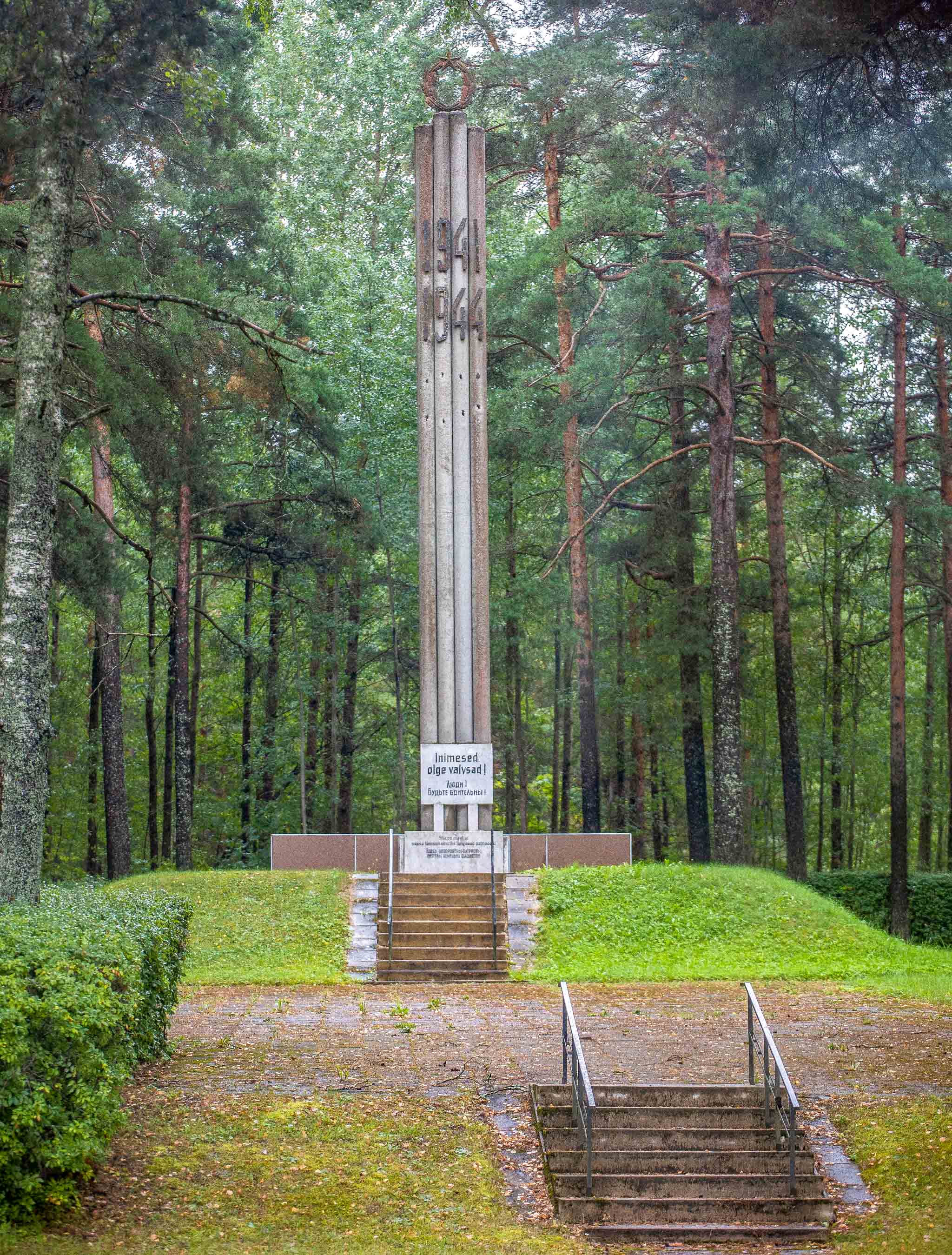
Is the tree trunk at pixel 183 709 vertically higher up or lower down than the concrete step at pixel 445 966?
higher up

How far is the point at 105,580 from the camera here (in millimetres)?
16453

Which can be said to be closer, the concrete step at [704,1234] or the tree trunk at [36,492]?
the concrete step at [704,1234]

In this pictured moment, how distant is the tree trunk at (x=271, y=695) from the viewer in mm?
27844

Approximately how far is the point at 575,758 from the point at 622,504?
14.4 meters

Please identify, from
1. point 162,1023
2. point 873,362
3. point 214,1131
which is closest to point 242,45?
point 162,1023

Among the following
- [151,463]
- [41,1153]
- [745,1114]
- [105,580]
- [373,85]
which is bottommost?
[745,1114]

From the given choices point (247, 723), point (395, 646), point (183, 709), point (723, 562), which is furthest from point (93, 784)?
point (723, 562)

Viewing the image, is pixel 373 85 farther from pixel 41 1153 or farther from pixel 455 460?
pixel 41 1153

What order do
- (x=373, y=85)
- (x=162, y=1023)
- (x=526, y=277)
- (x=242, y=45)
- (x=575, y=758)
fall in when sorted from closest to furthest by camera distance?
(x=162, y=1023) < (x=242, y=45) < (x=526, y=277) < (x=373, y=85) < (x=575, y=758)

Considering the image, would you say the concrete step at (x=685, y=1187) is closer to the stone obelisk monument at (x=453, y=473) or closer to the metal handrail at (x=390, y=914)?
the metal handrail at (x=390, y=914)

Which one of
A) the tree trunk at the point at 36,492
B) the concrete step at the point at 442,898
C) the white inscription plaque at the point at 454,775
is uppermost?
the tree trunk at the point at 36,492

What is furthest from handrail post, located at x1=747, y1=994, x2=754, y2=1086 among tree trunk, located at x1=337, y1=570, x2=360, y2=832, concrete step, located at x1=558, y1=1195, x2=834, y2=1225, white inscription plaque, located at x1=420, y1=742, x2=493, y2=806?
tree trunk, located at x1=337, y1=570, x2=360, y2=832

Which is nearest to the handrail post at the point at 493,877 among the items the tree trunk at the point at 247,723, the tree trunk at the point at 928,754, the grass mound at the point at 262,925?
the grass mound at the point at 262,925

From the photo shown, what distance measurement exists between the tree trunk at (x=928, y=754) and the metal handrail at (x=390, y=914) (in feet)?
55.7
